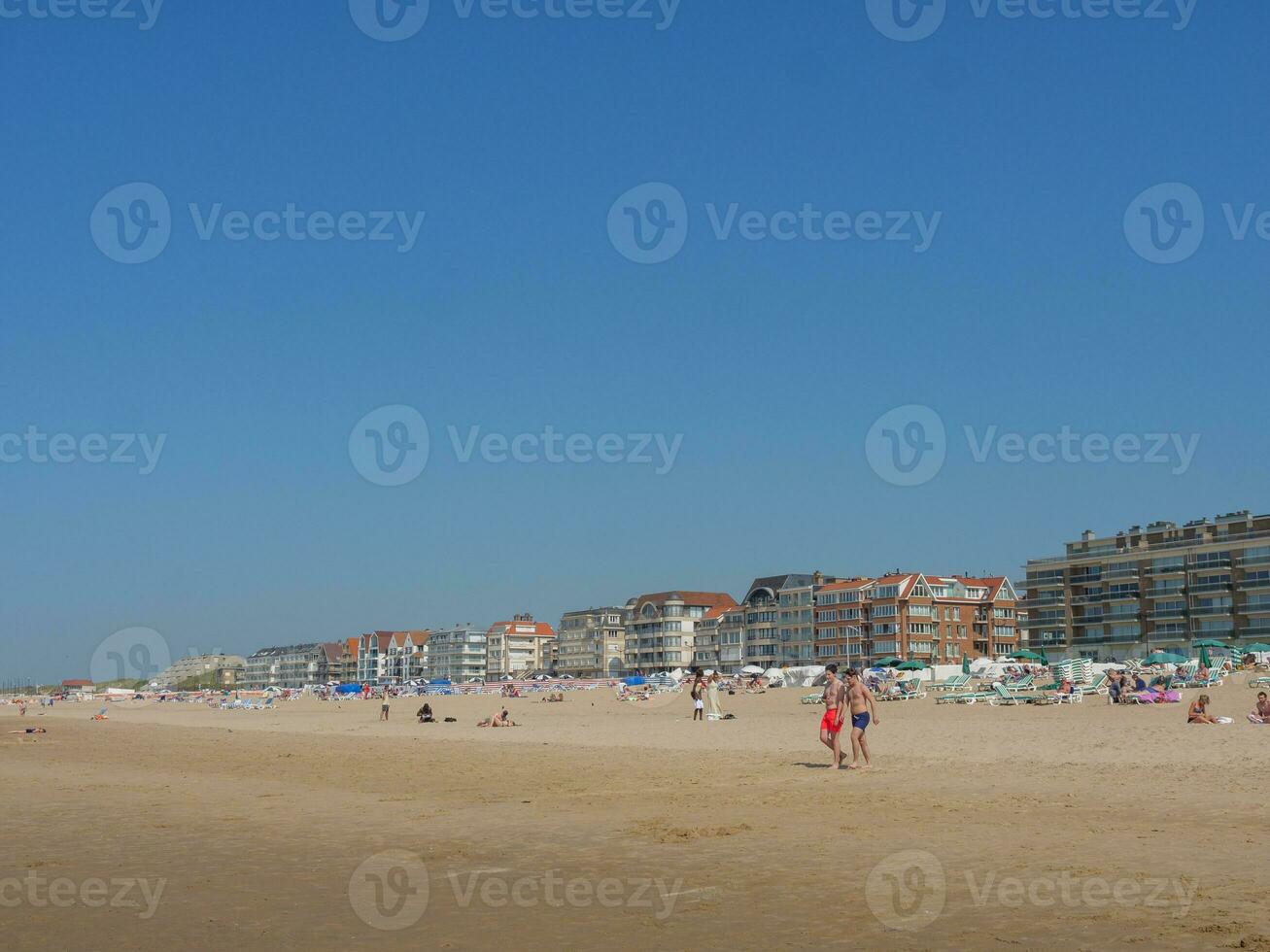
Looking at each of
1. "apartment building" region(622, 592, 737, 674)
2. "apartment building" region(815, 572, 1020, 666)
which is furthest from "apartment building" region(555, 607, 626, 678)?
"apartment building" region(815, 572, 1020, 666)

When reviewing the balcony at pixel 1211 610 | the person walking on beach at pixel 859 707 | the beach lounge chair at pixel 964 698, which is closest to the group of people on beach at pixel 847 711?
the person walking on beach at pixel 859 707

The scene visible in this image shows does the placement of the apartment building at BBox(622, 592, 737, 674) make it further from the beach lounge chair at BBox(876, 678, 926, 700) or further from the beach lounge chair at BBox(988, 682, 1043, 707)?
the beach lounge chair at BBox(988, 682, 1043, 707)

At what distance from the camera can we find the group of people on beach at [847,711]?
18406 millimetres

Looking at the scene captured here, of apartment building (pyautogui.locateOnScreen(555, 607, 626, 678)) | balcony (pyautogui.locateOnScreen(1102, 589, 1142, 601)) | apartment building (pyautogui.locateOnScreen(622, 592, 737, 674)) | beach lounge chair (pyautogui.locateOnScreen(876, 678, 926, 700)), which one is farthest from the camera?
apartment building (pyautogui.locateOnScreen(555, 607, 626, 678))

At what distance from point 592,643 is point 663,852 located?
174468 mm

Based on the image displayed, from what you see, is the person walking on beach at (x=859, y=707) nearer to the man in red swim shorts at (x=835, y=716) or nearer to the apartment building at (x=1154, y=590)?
the man in red swim shorts at (x=835, y=716)

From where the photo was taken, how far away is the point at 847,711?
1897cm

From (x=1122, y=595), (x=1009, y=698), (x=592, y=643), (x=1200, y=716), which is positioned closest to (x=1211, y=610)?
(x=1122, y=595)

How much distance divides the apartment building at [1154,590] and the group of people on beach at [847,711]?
3741 inches

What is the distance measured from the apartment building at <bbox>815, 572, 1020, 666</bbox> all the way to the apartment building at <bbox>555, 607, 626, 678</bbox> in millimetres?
49530

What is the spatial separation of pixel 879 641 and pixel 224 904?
12430 cm

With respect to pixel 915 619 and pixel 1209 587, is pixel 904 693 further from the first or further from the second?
pixel 915 619

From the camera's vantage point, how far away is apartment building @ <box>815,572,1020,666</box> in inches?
4958

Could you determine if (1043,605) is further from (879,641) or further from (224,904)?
(224,904)
